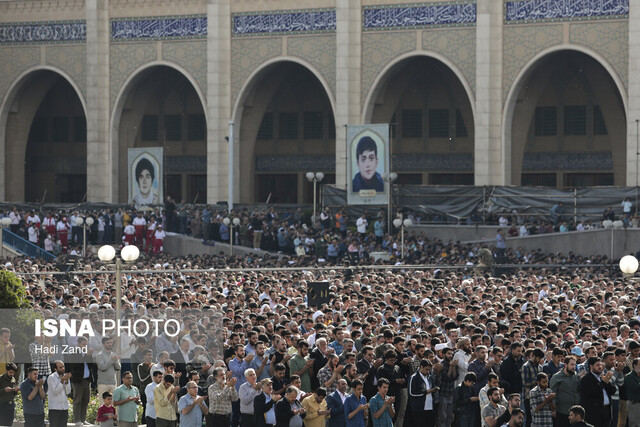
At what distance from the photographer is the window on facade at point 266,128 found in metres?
49.4

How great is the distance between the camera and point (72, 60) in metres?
47.4

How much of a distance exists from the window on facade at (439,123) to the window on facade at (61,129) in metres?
15.8

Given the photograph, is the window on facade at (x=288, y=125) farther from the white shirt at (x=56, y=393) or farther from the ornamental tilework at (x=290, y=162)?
the white shirt at (x=56, y=393)

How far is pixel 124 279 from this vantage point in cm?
2783

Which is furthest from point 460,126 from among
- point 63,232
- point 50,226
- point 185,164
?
point 50,226

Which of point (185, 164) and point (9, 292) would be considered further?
point (185, 164)

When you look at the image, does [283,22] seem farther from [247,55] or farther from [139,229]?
[139,229]

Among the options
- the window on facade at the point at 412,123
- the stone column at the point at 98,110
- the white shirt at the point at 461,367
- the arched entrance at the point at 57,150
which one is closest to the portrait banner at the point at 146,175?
the stone column at the point at 98,110

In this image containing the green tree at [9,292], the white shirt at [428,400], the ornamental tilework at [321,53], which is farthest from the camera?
the ornamental tilework at [321,53]

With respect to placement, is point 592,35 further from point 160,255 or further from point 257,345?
point 257,345

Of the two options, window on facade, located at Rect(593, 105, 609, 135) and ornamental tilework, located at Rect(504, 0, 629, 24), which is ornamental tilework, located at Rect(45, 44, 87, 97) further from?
window on facade, located at Rect(593, 105, 609, 135)

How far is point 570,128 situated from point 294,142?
1070 centimetres

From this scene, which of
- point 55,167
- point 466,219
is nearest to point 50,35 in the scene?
point 55,167

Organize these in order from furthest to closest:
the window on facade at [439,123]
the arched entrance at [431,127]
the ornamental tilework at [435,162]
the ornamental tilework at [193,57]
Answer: the window on facade at [439,123]
the ornamental tilework at [435,162]
the arched entrance at [431,127]
the ornamental tilework at [193,57]
